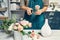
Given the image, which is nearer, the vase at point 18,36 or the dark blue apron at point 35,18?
the vase at point 18,36

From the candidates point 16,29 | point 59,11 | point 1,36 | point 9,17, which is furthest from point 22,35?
point 59,11

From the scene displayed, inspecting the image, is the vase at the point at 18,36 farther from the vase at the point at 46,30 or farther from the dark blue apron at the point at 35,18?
the dark blue apron at the point at 35,18

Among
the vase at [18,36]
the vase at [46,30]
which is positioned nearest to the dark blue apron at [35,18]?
the vase at [46,30]

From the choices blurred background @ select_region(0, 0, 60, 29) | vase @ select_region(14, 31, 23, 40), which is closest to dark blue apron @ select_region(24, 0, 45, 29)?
blurred background @ select_region(0, 0, 60, 29)

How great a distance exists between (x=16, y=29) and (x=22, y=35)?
0.11 metres

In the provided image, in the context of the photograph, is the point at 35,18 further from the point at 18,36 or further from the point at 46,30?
the point at 18,36

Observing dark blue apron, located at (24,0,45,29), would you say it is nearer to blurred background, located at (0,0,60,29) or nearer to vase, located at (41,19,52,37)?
blurred background, located at (0,0,60,29)

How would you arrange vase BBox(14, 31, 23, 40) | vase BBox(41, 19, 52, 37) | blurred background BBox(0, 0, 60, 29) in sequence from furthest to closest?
blurred background BBox(0, 0, 60, 29)
vase BBox(41, 19, 52, 37)
vase BBox(14, 31, 23, 40)

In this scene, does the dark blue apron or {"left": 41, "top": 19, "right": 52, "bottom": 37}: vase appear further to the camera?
the dark blue apron

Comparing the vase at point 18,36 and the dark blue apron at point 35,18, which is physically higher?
the dark blue apron at point 35,18

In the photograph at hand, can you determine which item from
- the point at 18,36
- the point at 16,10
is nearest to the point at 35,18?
the point at 16,10

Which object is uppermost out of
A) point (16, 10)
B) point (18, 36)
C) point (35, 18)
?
point (16, 10)

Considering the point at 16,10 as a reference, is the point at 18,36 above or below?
below

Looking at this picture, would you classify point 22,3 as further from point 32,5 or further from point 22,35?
point 22,35
